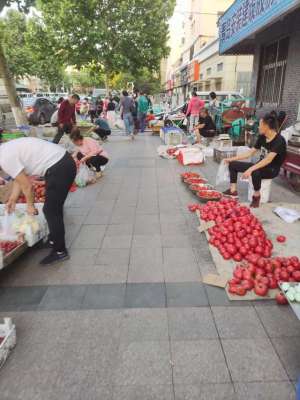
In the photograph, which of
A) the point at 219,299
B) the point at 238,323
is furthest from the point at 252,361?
the point at 219,299

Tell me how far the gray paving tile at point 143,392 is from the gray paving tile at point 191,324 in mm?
501

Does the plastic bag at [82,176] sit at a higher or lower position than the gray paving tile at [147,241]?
higher

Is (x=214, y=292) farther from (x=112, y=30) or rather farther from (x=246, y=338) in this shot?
(x=112, y=30)

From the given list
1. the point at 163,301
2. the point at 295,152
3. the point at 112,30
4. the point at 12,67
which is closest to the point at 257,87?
the point at 295,152

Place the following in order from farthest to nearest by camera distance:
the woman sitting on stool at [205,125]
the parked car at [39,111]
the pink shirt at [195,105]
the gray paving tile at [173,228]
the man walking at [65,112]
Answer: the parked car at [39,111] → the pink shirt at [195,105] → the woman sitting on stool at [205,125] → the man walking at [65,112] → the gray paving tile at [173,228]

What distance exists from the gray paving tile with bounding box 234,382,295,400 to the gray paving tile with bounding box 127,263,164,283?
1.47 metres

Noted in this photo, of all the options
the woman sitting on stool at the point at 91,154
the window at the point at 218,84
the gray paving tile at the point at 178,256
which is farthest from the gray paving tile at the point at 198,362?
the window at the point at 218,84

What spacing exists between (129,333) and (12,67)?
3912 cm

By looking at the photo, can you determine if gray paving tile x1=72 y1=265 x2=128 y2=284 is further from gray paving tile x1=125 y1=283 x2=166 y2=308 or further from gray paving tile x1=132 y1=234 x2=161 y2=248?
gray paving tile x1=132 y1=234 x2=161 y2=248

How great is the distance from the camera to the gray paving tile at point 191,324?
8.80 feet

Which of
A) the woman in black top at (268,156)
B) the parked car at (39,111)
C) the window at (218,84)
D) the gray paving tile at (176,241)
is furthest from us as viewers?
the window at (218,84)

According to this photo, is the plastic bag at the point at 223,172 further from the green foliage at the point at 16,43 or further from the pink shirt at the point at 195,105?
the green foliage at the point at 16,43

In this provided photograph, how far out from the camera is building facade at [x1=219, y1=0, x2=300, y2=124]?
8.29 metres

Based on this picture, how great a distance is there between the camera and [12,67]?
3447 centimetres
